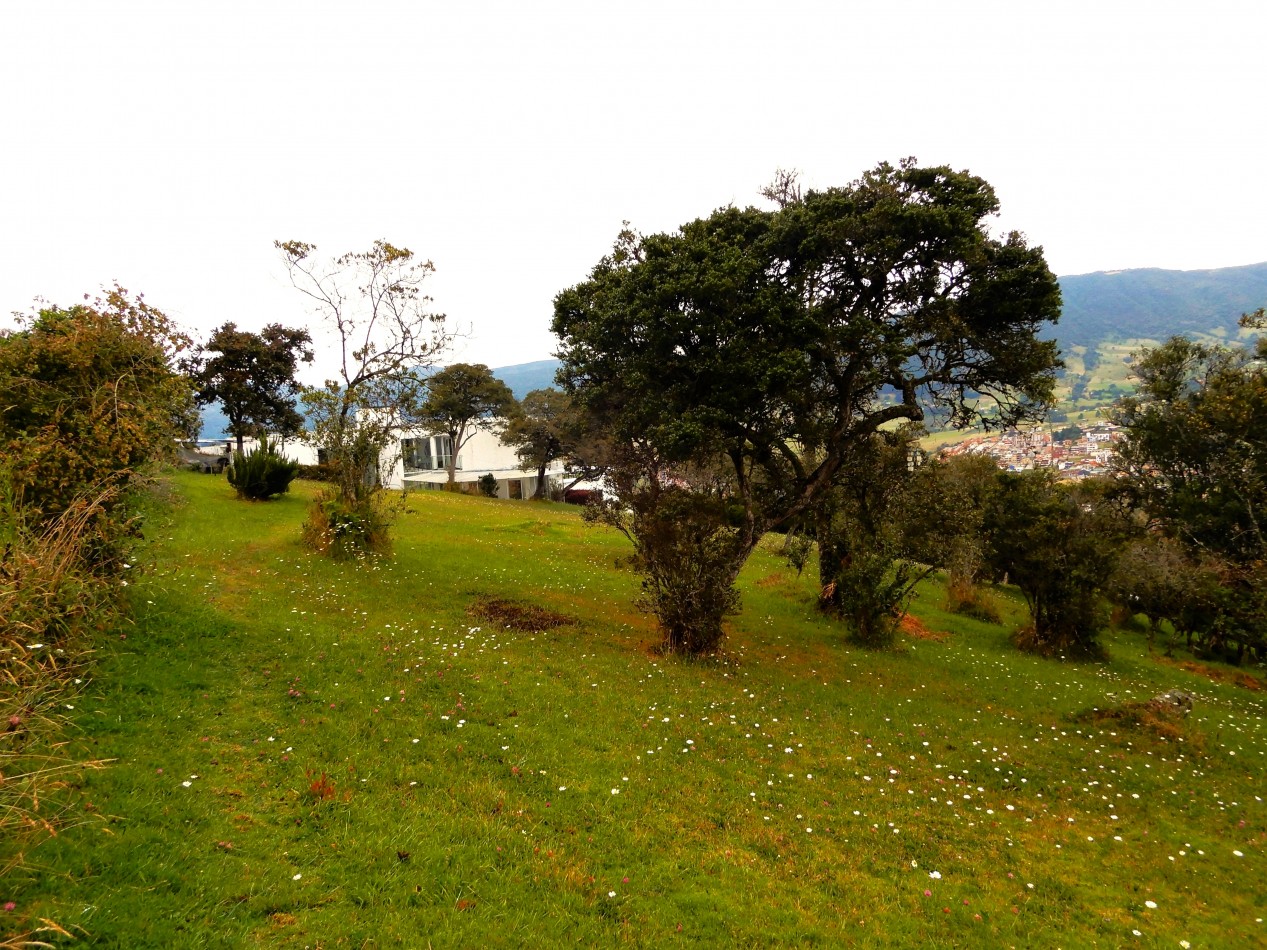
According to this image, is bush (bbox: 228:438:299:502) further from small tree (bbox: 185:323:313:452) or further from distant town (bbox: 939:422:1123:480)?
distant town (bbox: 939:422:1123:480)

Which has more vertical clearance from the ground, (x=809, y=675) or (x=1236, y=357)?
(x=1236, y=357)

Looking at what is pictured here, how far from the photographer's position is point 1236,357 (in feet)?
74.9

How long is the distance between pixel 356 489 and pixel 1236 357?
112 ft

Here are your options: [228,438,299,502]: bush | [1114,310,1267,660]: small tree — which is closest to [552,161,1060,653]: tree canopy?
[1114,310,1267,660]: small tree

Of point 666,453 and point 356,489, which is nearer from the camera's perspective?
point 666,453

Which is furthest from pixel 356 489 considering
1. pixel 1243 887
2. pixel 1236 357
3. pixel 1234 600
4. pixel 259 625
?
pixel 1236 357

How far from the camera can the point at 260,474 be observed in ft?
78.1

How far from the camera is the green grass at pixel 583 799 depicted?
4449mm

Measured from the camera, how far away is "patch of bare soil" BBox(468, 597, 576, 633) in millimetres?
12750

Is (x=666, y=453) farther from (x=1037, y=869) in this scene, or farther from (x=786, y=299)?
(x=1037, y=869)

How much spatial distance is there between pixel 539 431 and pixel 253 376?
72.7 feet

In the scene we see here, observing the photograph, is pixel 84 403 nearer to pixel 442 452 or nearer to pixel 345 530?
pixel 345 530

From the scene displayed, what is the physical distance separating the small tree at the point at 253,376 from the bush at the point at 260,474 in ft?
35.0

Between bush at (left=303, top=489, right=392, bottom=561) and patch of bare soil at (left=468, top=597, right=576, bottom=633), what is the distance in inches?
194
